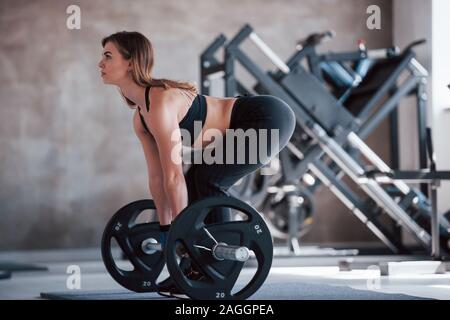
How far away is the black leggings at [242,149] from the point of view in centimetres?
296

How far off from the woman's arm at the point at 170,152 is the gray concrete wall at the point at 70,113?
435cm

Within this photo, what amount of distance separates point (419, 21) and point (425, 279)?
2968 mm

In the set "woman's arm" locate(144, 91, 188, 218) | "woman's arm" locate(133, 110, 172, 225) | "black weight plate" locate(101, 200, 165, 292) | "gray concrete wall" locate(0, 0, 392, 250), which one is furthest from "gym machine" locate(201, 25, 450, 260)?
"woman's arm" locate(144, 91, 188, 218)

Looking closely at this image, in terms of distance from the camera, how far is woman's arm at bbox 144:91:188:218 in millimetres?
2830

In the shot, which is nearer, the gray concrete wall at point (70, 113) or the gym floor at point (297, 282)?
the gym floor at point (297, 282)

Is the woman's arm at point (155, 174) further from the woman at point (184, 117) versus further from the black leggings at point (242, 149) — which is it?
the black leggings at point (242, 149)

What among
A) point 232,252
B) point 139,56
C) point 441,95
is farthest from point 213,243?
point 441,95

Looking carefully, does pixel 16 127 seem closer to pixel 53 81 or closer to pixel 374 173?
pixel 53 81

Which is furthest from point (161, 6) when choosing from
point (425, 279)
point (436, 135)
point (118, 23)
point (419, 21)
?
point (425, 279)

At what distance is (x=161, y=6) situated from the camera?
24.0 ft

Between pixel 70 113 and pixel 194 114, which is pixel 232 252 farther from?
pixel 70 113

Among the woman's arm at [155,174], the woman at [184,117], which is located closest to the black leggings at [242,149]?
the woman at [184,117]

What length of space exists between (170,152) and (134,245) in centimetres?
68

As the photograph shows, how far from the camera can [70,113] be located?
23.4ft
